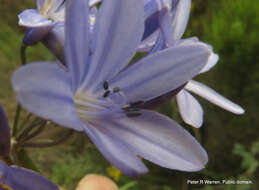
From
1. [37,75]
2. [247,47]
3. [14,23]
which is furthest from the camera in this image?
[14,23]

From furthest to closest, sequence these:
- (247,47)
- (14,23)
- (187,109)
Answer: (14,23) < (247,47) < (187,109)

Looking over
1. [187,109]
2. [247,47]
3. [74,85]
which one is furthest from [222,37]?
[74,85]

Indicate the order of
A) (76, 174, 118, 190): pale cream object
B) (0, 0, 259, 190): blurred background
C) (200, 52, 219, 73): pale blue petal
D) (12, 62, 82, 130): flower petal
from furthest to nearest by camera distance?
(0, 0, 259, 190): blurred background
(76, 174, 118, 190): pale cream object
(200, 52, 219, 73): pale blue petal
(12, 62, 82, 130): flower petal

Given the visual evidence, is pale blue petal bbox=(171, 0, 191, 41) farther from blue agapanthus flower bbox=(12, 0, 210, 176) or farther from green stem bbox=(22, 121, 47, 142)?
green stem bbox=(22, 121, 47, 142)

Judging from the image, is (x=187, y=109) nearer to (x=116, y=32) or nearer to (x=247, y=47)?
(x=116, y=32)

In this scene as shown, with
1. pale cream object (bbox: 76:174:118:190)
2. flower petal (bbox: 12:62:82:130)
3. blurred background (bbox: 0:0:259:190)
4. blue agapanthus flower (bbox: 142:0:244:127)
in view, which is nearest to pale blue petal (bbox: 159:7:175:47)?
blue agapanthus flower (bbox: 142:0:244:127)

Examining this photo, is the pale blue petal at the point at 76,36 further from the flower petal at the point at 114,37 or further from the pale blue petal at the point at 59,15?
the pale blue petal at the point at 59,15

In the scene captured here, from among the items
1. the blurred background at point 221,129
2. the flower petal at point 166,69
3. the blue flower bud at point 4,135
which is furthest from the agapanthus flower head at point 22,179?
the blurred background at point 221,129
